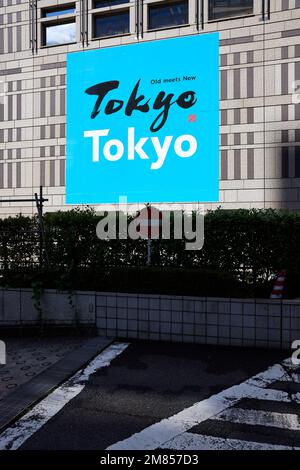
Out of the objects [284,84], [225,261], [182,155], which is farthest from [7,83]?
[225,261]

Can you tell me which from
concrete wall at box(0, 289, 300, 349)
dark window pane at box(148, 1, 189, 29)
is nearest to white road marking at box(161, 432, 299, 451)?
concrete wall at box(0, 289, 300, 349)

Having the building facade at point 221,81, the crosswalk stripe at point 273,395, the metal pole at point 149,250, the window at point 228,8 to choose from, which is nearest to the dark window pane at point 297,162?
the building facade at point 221,81

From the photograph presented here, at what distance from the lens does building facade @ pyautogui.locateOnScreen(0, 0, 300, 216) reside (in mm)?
20109

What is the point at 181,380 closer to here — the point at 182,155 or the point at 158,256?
the point at 158,256

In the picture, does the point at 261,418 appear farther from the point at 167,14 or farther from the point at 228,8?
the point at 167,14

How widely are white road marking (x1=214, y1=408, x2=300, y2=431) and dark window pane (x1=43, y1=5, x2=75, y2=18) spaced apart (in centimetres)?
2479

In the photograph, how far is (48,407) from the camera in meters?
4.69

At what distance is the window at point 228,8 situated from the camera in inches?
814

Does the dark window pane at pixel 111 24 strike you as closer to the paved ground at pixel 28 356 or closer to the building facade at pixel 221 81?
the building facade at pixel 221 81

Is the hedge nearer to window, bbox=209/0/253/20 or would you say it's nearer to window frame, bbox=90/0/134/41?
window, bbox=209/0/253/20

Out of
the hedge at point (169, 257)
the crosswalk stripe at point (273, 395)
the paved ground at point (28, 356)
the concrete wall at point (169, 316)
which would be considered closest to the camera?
the crosswalk stripe at point (273, 395)

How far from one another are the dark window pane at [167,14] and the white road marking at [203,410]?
20863 mm

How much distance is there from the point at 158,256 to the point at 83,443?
16.1 feet

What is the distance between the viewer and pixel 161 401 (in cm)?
483
